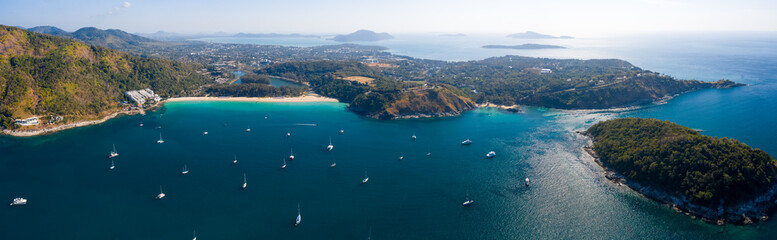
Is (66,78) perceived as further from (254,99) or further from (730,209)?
(730,209)

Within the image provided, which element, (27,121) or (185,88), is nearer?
(27,121)

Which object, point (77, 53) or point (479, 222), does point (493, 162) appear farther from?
point (77, 53)

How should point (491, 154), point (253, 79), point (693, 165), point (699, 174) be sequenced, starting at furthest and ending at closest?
point (253, 79) → point (491, 154) → point (693, 165) → point (699, 174)

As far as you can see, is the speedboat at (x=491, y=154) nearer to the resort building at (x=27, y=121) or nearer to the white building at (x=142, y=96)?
the resort building at (x=27, y=121)

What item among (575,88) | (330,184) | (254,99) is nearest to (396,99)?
(254,99)

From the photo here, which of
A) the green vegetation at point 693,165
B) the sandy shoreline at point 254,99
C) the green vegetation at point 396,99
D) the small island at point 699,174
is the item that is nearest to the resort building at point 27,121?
the sandy shoreline at point 254,99

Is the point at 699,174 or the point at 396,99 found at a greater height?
the point at 396,99

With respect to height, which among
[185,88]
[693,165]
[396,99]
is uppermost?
[185,88]

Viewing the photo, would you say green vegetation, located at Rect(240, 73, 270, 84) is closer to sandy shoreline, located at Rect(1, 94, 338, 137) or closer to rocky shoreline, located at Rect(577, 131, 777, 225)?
sandy shoreline, located at Rect(1, 94, 338, 137)

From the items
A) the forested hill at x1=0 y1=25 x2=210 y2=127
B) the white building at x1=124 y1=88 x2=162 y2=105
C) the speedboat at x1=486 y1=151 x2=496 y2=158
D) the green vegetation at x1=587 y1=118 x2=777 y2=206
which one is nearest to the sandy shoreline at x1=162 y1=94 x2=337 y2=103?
the white building at x1=124 y1=88 x2=162 y2=105
